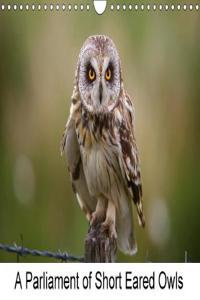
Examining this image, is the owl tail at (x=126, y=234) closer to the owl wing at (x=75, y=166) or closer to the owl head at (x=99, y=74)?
the owl wing at (x=75, y=166)

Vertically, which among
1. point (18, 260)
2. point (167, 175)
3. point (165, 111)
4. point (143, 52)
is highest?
point (143, 52)

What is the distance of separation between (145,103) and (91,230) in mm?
451

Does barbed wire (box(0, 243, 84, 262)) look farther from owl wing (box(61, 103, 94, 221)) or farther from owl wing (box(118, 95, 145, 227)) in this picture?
owl wing (box(118, 95, 145, 227))

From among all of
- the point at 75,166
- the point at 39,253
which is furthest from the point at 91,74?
the point at 39,253

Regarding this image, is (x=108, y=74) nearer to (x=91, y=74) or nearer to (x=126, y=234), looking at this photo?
(x=91, y=74)

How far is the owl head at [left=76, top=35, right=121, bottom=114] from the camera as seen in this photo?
282 centimetres

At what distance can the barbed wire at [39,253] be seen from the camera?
2850 mm

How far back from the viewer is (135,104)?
9.38 feet

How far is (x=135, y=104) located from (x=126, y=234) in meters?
0.43

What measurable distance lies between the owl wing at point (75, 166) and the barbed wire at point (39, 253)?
15 centimetres

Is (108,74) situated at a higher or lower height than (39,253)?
higher

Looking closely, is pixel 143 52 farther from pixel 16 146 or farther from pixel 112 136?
pixel 16 146

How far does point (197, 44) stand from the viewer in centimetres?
282

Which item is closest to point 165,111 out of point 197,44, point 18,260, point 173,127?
point 173,127
